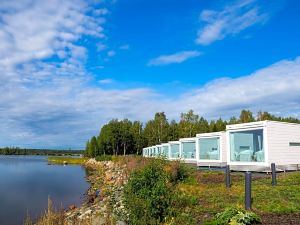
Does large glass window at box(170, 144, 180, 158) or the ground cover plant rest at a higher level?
large glass window at box(170, 144, 180, 158)

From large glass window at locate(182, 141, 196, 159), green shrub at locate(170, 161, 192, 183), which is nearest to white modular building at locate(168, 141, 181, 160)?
large glass window at locate(182, 141, 196, 159)

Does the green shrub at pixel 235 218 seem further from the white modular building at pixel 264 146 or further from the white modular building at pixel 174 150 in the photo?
the white modular building at pixel 174 150

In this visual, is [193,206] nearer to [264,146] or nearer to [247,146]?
[264,146]

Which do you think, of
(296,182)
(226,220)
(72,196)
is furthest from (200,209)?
(72,196)

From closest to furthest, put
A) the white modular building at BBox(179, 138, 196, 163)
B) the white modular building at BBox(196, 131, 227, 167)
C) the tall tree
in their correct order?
the white modular building at BBox(196, 131, 227, 167) → the white modular building at BBox(179, 138, 196, 163) → the tall tree

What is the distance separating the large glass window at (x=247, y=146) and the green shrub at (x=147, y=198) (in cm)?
788

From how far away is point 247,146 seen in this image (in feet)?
55.3

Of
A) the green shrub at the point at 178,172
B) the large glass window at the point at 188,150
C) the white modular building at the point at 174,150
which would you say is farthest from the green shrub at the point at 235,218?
the white modular building at the point at 174,150

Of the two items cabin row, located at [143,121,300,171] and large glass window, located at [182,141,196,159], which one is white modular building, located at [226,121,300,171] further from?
large glass window, located at [182,141,196,159]

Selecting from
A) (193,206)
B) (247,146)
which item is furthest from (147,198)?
(247,146)

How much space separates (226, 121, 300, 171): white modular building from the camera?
15.8 metres

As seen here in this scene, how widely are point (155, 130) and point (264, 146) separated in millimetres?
41962

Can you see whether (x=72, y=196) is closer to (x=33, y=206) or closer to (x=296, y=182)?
(x=33, y=206)

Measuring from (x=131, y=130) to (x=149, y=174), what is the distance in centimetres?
5166
